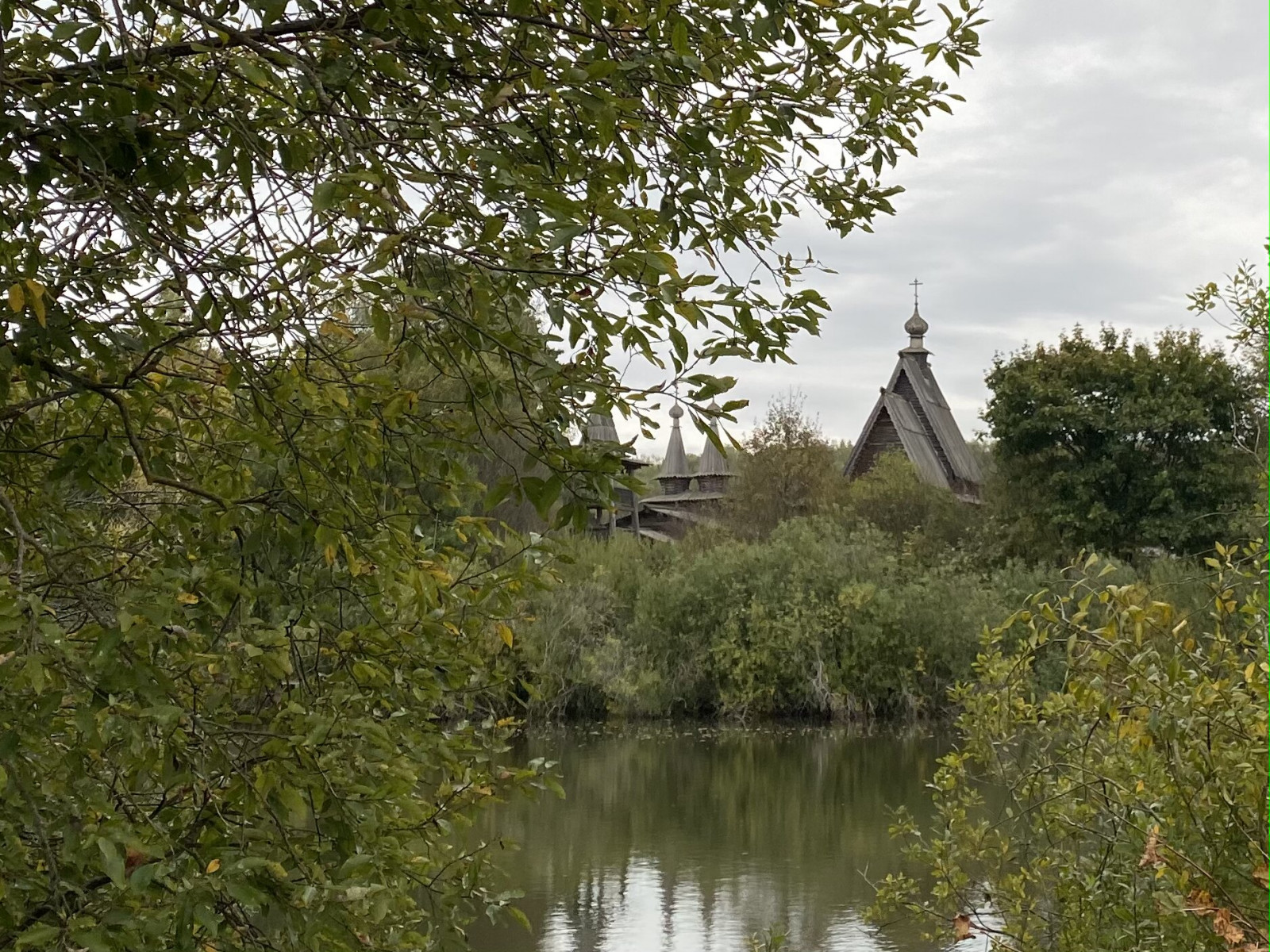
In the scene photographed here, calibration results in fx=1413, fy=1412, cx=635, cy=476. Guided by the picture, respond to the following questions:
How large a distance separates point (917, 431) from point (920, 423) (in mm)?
792

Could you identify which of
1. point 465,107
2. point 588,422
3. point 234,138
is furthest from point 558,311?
point 234,138

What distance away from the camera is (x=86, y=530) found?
416 cm

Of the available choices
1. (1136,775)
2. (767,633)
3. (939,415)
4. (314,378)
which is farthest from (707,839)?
(939,415)

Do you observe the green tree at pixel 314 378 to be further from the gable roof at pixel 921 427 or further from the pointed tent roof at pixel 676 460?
the pointed tent roof at pixel 676 460

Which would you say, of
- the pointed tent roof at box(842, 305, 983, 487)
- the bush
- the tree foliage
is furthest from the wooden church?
the tree foliage

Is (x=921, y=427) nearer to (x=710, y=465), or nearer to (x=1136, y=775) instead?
(x=710, y=465)

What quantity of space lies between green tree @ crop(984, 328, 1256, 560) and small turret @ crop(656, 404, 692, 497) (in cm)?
1622

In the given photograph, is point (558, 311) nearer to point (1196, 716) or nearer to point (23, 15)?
point (23, 15)

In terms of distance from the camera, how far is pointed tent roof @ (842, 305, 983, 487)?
36812mm

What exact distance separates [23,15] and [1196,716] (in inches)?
140

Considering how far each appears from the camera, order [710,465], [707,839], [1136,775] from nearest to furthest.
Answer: [1136,775] → [707,839] → [710,465]

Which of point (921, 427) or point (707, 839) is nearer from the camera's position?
point (707, 839)

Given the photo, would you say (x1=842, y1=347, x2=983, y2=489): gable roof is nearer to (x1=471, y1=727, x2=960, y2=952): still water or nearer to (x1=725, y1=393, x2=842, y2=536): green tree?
(x1=725, y1=393, x2=842, y2=536): green tree

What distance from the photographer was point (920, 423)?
38500mm
